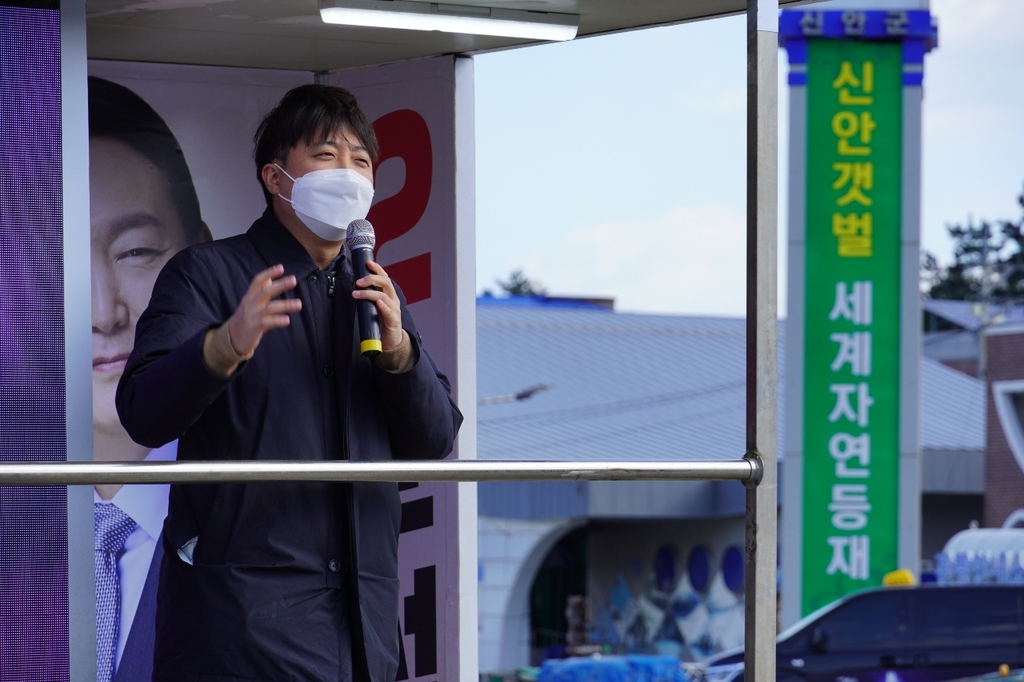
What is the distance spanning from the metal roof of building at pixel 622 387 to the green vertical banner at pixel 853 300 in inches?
414

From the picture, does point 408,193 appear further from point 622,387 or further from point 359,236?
point 622,387

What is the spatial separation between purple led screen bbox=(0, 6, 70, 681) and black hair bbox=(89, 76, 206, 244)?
1.43 m

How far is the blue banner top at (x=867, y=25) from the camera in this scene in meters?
14.2

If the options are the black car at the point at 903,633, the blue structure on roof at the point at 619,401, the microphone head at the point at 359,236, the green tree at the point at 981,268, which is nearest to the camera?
the microphone head at the point at 359,236

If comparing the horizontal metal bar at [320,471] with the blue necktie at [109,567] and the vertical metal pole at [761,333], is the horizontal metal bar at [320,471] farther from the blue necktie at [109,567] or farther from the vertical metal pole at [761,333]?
the blue necktie at [109,567]

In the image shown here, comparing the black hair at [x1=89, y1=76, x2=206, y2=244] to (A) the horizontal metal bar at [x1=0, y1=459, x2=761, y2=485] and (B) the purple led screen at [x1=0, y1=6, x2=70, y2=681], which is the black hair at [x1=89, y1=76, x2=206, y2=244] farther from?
(A) the horizontal metal bar at [x1=0, y1=459, x2=761, y2=485]

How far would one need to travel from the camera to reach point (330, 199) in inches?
107

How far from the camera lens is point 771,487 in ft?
9.18

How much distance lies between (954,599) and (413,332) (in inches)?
477

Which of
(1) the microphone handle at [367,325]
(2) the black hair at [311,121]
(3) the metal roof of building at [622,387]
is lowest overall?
(3) the metal roof of building at [622,387]

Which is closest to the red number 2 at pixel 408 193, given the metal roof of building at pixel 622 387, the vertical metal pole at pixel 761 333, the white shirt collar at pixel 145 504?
the white shirt collar at pixel 145 504

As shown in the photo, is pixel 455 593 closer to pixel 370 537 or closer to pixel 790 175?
pixel 370 537

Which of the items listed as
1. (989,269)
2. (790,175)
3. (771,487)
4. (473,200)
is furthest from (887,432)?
(989,269)

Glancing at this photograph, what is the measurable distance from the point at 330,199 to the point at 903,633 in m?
12.0
